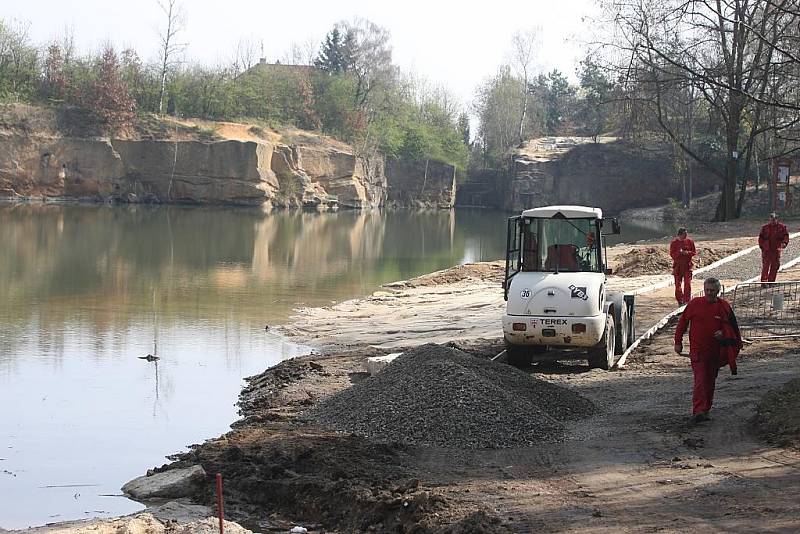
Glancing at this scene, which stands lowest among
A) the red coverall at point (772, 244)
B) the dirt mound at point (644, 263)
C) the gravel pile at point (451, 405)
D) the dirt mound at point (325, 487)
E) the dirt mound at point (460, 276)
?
the dirt mound at point (325, 487)

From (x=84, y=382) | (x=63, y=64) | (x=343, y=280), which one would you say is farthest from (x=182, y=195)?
(x=84, y=382)

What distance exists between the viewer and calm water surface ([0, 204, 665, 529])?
517 inches

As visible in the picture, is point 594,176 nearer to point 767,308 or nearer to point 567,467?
point 767,308

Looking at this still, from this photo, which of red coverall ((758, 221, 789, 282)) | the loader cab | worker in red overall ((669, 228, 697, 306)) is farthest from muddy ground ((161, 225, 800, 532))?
red coverall ((758, 221, 789, 282))

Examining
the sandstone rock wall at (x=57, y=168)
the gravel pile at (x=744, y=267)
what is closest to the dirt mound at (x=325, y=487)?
the gravel pile at (x=744, y=267)

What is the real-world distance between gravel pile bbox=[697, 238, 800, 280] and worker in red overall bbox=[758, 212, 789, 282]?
2471 millimetres

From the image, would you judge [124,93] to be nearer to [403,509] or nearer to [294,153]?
[294,153]

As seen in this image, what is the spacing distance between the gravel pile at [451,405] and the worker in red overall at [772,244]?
11.9 m

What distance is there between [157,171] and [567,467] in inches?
2832

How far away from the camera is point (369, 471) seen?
10875mm

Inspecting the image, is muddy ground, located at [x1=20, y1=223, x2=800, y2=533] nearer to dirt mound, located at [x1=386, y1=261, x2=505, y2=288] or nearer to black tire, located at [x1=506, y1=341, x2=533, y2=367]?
black tire, located at [x1=506, y1=341, x2=533, y2=367]

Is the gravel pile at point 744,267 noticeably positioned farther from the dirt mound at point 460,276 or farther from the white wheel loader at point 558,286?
the white wheel loader at point 558,286

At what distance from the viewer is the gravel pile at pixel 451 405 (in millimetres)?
12258

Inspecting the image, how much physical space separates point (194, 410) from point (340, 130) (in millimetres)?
86054
